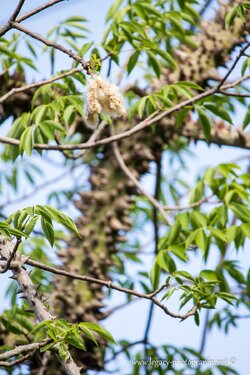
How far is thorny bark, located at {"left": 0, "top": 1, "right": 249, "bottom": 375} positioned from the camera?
3889 millimetres

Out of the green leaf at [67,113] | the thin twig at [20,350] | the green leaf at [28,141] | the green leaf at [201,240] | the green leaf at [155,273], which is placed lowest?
the thin twig at [20,350]

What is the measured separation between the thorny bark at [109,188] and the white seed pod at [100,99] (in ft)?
6.16

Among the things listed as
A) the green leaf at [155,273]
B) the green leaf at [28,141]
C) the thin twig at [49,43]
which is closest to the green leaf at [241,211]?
the green leaf at [155,273]

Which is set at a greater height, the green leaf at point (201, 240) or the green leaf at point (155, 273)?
the green leaf at point (201, 240)

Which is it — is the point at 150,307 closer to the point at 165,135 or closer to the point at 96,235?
the point at 96,235

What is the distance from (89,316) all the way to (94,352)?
0.21 metres

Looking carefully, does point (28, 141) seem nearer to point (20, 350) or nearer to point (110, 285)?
point (110, 285)

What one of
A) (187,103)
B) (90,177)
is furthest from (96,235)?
(187,103)

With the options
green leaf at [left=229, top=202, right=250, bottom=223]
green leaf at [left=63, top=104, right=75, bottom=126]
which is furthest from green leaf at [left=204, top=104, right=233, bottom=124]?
green leaf at [left=63, top=104, right=75, bottom=126]

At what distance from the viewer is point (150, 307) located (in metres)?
3.99

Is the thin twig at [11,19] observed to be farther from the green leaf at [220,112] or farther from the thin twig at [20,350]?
the green leaf at [220,112]

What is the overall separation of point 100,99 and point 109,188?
1.98 meters

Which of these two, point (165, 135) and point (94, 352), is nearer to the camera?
point (94, 352)

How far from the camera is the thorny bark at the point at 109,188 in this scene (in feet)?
12.8
